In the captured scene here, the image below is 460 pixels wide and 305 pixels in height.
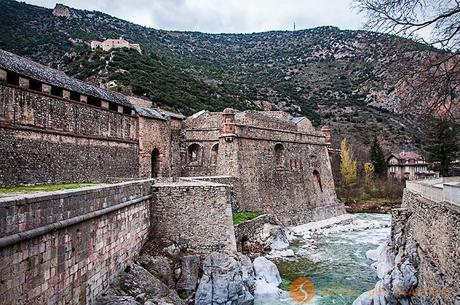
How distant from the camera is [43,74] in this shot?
1581 cm

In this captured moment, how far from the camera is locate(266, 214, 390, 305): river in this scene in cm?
1591

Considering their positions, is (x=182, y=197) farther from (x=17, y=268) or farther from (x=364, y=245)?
(x=364, y=245)

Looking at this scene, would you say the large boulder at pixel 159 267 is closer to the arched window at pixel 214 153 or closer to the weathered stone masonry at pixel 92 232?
the weathered stone masonry at pixel 92 232

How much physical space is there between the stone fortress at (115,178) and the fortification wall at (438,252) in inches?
235

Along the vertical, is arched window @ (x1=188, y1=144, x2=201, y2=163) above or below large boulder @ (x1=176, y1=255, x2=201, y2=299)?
above

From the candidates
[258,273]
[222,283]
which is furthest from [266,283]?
[222,283]

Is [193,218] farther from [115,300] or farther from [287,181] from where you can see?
[287,181]

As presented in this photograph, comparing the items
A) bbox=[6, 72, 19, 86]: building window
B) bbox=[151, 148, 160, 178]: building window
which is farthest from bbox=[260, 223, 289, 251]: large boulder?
bbox=[6, 72, 19, 86]: building window

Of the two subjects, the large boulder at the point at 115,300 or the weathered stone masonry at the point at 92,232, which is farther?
the large boulder at the point at 115,300

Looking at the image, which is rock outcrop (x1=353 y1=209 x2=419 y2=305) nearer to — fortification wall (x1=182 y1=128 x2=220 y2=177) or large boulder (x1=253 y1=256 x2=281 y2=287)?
large boulder (x1=253 y1=256 x2=281 y2=287)

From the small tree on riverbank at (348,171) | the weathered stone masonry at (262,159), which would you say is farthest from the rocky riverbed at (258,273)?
the small tree on riverbank at (348,171)

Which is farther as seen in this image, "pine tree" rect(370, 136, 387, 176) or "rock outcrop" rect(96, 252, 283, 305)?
"pine tree" rect(370, 136, 387, 176)

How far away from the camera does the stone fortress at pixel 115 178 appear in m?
7.42
